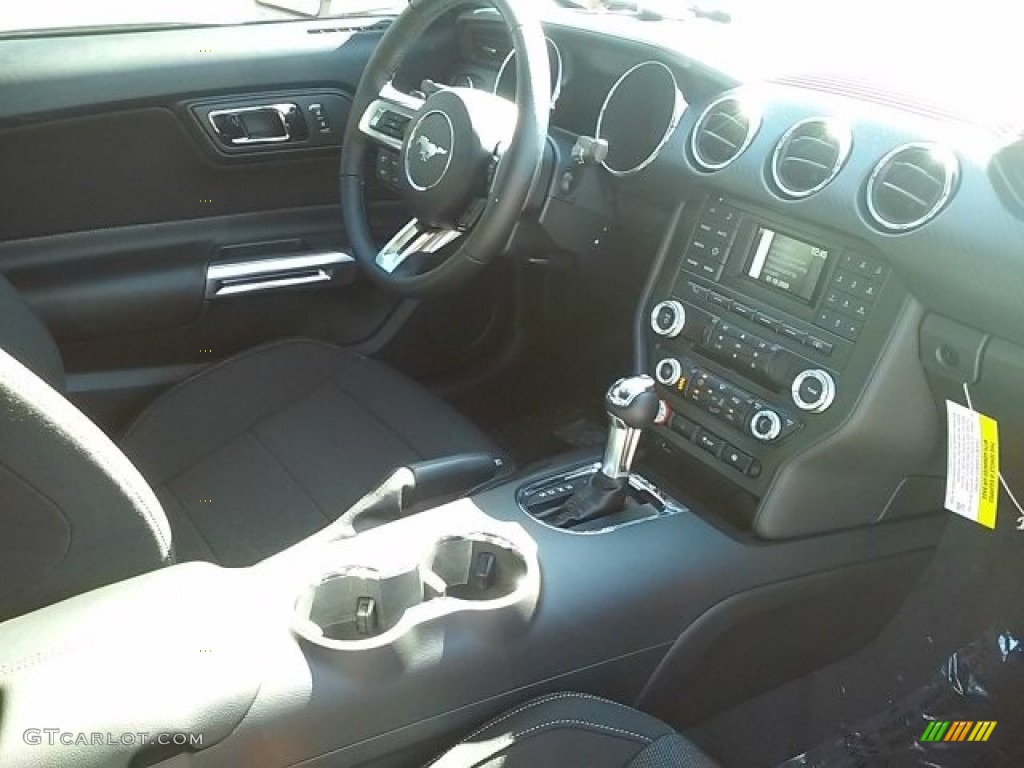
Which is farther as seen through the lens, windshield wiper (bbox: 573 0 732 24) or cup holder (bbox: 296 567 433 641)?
windshield wiper (bbox: 573 0 732 24)

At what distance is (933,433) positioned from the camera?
129 centimetres

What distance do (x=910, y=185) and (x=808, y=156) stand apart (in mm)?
160

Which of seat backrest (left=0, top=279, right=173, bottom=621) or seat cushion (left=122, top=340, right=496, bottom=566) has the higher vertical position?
seat backrest (left=0, top=279, right=173, bottom=621)

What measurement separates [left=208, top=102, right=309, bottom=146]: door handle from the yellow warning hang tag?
1218 millimetres

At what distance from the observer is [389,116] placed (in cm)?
163

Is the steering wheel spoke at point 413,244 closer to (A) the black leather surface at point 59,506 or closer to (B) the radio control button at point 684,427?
(B) the radio control button at point 684,427

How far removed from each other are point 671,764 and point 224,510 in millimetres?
765

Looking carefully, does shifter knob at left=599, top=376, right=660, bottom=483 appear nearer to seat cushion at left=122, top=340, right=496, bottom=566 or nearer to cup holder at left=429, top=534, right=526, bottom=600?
cup holder at left=429, top=534, right=526, bottom=600

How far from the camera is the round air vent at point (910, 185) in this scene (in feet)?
3.73

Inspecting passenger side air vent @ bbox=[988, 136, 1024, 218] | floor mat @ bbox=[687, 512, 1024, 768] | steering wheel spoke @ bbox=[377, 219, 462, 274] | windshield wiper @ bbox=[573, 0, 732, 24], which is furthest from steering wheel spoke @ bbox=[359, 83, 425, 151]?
floor mat @ bbox=[687, 512, 1024, 768]

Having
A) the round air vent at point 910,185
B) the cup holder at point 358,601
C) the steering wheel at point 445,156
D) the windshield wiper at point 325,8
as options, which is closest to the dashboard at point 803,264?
the round air vent at point 910,185

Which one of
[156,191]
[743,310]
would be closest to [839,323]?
[743,310]

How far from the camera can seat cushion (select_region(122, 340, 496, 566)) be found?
1477 mm

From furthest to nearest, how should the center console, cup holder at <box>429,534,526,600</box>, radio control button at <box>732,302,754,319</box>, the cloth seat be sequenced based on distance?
the cloth seat → radio control button at <box>732,302,754,319</box> → the center console → cup holder at <box>429,534,526,600</box>
